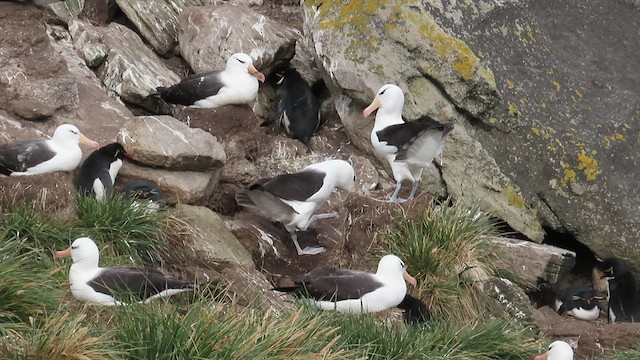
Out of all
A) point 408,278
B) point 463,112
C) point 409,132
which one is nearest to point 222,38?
point 463,112

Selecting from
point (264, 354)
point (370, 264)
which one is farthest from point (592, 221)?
point (264, 354)

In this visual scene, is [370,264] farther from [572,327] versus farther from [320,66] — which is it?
[320,66]

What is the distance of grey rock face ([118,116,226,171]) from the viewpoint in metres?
11.3

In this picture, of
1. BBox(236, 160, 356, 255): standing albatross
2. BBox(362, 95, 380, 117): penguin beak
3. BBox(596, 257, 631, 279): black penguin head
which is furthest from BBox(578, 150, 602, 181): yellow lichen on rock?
BBox(236, 160, 356, 255): standing albatross

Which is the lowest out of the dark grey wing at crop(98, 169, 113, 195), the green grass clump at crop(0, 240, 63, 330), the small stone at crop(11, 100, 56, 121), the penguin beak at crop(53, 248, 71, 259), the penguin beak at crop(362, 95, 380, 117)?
the dark grey wing at crop(98, 169, 113, 195)

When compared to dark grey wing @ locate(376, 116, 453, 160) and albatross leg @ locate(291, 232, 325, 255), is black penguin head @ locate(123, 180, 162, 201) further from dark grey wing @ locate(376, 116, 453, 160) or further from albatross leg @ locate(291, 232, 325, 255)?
dark grey wing @ locate(376, 116, 453, 160)

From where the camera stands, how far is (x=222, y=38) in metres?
13.8

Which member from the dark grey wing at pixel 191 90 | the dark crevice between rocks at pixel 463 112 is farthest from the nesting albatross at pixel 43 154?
the dark crevice between rocks at pixel 463 112

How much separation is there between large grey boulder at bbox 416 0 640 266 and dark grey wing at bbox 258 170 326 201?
2.20 metres

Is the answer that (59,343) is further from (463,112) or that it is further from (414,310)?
(463,112)

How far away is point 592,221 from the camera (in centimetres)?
1252

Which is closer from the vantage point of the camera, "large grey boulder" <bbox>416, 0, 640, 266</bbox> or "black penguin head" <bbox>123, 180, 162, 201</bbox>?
"black penguin head" <bbox>123, 180, 162, 201</bbox>

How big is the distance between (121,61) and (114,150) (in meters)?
2.25

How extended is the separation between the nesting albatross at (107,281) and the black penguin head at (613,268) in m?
4.92
